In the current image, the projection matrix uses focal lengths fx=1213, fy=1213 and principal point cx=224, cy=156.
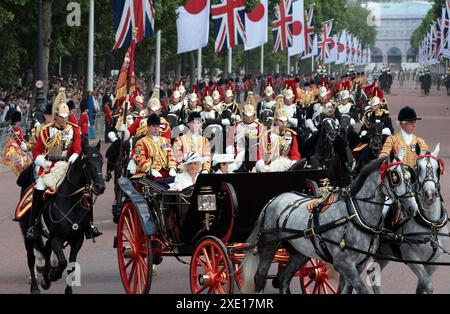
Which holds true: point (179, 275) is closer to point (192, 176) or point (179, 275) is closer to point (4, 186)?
point (192, 176)

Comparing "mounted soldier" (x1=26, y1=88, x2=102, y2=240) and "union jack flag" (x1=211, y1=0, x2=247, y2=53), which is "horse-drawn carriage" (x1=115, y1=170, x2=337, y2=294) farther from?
"union jack flag" (x1=211, y1=0, x2=247, y2=53)

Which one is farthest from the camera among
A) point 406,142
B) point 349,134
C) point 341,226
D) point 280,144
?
point 349,134

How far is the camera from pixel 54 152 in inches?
500

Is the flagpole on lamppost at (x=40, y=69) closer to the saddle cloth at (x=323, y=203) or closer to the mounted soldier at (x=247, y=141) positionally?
the mounted soldier at (x=247, y=141)

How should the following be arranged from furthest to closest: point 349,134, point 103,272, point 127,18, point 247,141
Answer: point 127,18, point 349,134, point 247,141, point 103,272

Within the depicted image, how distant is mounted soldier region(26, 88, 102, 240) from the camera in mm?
12352

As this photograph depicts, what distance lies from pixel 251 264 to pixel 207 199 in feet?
2.66

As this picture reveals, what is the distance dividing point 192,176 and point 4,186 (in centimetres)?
1293

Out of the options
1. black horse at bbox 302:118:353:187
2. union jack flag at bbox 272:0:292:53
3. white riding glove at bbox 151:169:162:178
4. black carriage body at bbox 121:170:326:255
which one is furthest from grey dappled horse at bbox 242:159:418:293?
union jack flag at bbox 272:0:292:53

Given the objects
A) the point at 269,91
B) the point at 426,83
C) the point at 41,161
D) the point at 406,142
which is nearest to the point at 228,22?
the point at 269,91

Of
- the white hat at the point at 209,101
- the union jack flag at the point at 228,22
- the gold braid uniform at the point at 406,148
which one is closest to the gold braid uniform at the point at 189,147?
the gold braid uniform at the point at 406,148

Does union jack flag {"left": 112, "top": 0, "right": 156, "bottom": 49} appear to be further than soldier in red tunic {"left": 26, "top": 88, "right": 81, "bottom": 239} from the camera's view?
Yes

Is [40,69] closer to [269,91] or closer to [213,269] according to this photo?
[269,91]
